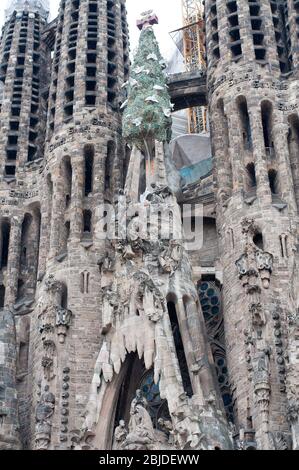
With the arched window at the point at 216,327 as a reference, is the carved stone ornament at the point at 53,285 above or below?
above

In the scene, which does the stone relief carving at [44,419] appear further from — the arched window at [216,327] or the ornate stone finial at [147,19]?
the ornate stone finial at [147,19]

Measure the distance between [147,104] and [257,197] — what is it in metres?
4.96

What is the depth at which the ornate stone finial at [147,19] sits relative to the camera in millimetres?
38969

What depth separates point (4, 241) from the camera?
1420 inches

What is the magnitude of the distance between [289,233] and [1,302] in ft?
34.0

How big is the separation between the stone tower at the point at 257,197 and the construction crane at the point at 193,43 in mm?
10619

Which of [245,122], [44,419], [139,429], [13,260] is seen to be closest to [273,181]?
[245,122]

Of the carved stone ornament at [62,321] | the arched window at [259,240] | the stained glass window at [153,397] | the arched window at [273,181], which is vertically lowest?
the stained glass window at [153,397]

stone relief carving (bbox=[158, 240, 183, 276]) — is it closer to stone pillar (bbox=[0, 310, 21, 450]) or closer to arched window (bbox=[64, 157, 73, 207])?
stone pillar (bbox=[0, 310, 21, 450])

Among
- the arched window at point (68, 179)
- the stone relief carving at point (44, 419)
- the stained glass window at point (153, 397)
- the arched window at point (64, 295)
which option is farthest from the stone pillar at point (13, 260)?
the stained glass window at point (153, 397)

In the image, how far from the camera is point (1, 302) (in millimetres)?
34750

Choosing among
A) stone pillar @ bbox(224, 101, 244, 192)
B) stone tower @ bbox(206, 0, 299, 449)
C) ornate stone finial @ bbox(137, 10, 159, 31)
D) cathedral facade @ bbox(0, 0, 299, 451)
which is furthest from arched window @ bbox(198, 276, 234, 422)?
ornate stone finial @ bbox(137, 10, 159, 31)

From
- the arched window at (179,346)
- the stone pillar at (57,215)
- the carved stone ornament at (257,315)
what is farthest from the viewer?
the stone pillar at (57,215)
